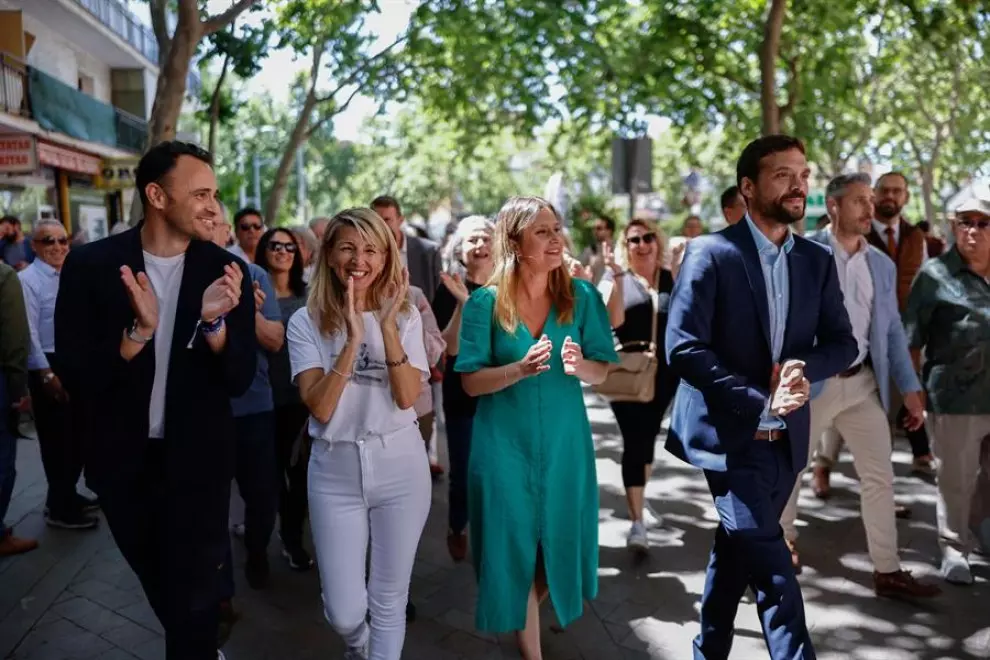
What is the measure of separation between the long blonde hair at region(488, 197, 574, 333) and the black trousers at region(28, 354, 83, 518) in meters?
3.93

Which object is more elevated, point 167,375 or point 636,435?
point 167,375

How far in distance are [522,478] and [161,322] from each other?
5.17ft

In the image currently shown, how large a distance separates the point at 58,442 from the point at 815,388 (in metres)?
5.02

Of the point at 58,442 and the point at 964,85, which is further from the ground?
the point at 964,85

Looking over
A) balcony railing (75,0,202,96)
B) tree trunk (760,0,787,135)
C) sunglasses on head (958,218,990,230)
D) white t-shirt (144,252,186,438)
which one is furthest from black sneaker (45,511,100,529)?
balcony railing (75,0,202,96)

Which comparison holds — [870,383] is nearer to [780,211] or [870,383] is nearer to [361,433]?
[780,211]

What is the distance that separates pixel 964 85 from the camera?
88.4 feet

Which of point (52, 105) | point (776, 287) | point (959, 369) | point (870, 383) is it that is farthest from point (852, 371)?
point (52, 105)

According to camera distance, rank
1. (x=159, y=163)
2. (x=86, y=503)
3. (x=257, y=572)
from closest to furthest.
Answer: (x=159, y=163)
(x=257, y=572)
(x=86, y=503)

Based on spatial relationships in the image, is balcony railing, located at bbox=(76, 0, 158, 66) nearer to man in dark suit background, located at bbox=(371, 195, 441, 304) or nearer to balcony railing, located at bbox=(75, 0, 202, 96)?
balcony railing, located at bbox=(75, 0, 202, 96)

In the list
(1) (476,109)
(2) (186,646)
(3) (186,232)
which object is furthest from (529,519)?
(1) (476,109)

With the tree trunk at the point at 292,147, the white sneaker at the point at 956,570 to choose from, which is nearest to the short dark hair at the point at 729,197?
the white sneaker at the point at 956,570

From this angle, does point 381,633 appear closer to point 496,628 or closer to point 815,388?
point 496,628

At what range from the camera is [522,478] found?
4.00m
